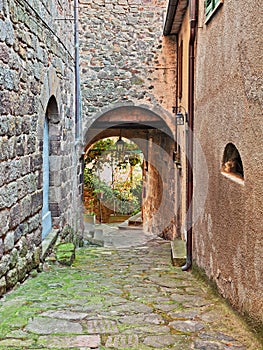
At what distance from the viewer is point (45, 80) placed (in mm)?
5398

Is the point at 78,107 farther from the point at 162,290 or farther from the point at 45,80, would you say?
the point at 162,290

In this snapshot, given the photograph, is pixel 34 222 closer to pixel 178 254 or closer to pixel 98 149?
pixel 178 254

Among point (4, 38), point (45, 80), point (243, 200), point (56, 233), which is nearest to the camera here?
point (243, 200)

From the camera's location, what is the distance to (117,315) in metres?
3.59

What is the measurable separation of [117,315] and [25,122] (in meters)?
2.05

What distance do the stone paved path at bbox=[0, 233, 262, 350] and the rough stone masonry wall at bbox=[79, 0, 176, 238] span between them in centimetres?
439

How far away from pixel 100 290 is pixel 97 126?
19.9 feet

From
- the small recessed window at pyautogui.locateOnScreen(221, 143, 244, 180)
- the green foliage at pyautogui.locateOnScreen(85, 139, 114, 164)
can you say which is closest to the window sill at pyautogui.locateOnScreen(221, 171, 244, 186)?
the small recessed window at pyautogui.locateOnScreen(221, 143, 244, 180)

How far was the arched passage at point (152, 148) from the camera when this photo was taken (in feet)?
31.0

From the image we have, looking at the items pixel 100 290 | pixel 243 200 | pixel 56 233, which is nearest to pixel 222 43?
pixel 243 200

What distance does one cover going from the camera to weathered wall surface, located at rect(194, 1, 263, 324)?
3.02m

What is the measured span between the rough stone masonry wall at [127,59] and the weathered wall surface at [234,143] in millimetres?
3793

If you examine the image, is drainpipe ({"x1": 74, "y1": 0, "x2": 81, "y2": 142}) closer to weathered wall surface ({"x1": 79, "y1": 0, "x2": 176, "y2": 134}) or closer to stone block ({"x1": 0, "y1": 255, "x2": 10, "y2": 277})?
weathered wall surface ({"x1": 79, "y1": 0, "x2": 176, "y2": 134})

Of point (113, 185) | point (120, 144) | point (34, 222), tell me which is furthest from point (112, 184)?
point (34, 222)
